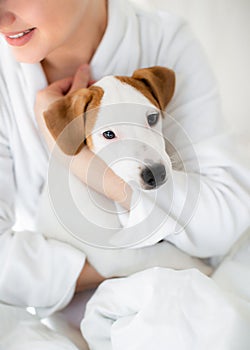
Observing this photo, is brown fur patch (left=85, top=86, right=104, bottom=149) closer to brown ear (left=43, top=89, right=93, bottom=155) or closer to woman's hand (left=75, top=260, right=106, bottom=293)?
brown ear (left=43, top=89, right=93, bottom=155)

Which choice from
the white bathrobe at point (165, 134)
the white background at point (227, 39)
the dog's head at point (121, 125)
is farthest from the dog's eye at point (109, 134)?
the white background at point (227, 39)

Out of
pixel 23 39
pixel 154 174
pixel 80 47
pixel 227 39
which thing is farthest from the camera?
pixel 227 39

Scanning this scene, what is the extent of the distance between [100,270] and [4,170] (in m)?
0.22

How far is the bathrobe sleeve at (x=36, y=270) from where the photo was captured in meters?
0.79

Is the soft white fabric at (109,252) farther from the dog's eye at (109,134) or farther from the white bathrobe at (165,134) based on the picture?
the dog's eye at (109,134)

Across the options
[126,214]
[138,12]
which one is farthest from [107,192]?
[138,12]

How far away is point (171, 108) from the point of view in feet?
2.77

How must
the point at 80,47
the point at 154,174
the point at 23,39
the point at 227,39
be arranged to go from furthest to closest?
the point at 227,39 < the point at 80,47 < the point at 23,39 < the point at 154,174

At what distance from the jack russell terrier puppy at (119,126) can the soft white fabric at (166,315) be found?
0.09 meters

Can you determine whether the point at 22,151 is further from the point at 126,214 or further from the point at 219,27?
the point at 219,27

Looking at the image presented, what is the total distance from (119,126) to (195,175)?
0.20 meters

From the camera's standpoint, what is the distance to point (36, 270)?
80 centimetres

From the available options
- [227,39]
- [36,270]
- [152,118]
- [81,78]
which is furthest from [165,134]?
[227,39]

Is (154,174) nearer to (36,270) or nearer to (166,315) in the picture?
(166,315)
